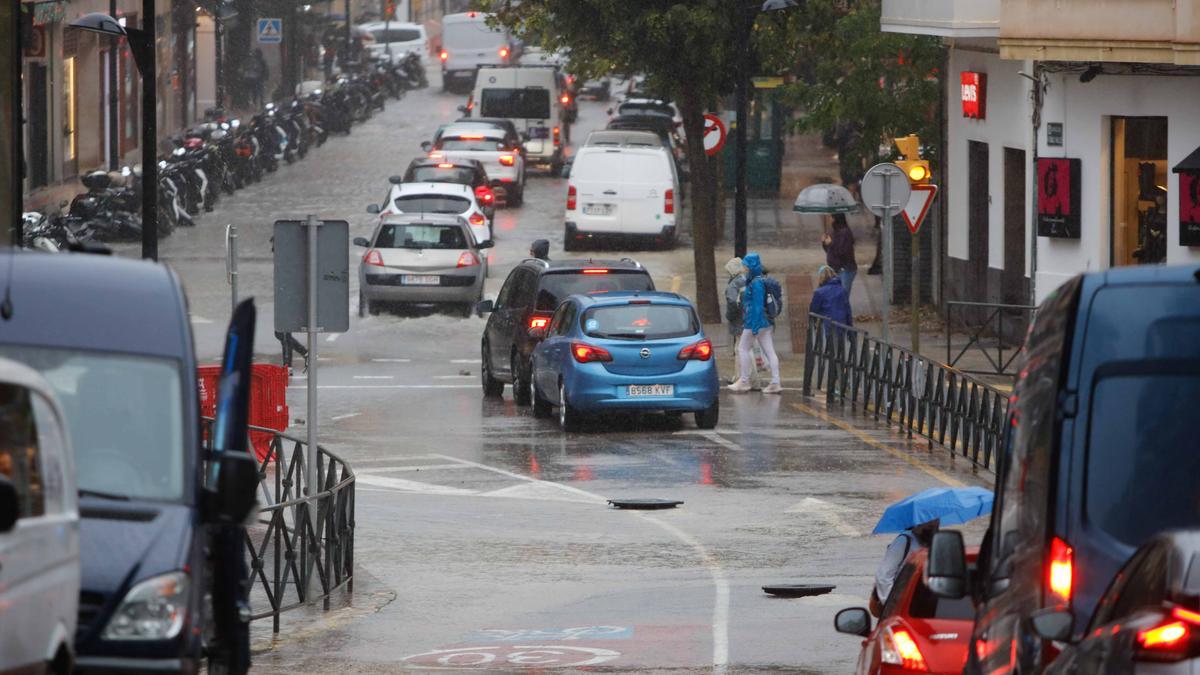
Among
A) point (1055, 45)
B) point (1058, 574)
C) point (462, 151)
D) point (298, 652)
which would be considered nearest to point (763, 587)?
point (298, 652)

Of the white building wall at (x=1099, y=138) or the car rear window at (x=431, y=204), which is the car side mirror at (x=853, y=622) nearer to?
the white building wall at (x=1099, y=138)

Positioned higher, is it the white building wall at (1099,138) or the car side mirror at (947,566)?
the white building wall at (1099,138)

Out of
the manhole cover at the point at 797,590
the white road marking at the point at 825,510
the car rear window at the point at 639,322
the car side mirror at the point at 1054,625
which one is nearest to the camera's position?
the car side mirror at the point at 1054,625

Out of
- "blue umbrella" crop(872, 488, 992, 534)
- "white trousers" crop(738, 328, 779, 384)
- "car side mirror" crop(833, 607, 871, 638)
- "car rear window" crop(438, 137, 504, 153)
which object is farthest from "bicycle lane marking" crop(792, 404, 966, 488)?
"car rear window" crop(438, 137, 504, 153)

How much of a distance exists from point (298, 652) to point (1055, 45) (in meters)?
16.0

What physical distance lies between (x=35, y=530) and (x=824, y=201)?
26.4m

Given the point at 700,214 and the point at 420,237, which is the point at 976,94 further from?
the point at 420,237

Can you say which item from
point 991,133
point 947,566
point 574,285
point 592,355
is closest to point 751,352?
point 574,285

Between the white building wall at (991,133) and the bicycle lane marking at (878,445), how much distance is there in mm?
6262

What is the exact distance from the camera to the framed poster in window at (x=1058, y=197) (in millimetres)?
28469

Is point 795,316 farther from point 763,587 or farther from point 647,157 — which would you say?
point 763,587

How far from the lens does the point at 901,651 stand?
9359 millimetres

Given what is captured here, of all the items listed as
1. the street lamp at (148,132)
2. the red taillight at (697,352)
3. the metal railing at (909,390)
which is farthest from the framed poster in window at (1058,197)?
the street lamp at (148,132)

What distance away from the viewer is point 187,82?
62562 millimetres
